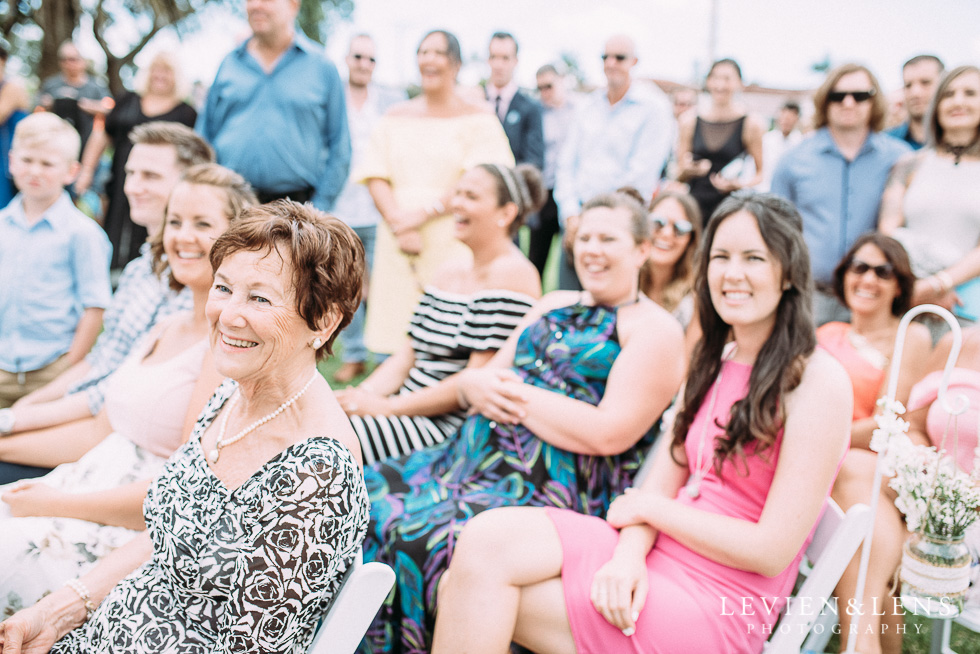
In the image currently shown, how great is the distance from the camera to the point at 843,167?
4141 mm

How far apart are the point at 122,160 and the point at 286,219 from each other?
539 cm

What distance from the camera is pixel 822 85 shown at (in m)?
4.21

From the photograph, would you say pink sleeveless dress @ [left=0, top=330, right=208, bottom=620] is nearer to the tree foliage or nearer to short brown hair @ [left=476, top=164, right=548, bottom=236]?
short brown hair @ [left=476, top=164, right=548, bottom=236]

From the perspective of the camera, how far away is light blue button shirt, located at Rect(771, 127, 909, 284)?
160 inches

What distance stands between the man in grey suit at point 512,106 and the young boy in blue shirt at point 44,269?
11.4ft

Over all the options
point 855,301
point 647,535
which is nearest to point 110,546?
point 647,535

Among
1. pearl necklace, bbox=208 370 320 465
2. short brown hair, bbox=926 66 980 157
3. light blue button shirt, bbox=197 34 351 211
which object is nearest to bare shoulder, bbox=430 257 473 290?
light blue button shirt, bbox=197 34 351 211

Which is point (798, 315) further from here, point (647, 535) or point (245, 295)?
point (245, 295)

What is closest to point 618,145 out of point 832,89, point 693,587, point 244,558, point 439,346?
point 832,89

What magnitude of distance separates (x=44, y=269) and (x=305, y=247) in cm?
268

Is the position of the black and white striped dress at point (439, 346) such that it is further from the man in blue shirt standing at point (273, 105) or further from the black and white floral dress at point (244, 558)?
the man in blue shirt standing at point (273, 105)

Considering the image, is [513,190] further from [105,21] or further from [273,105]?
[105,21]

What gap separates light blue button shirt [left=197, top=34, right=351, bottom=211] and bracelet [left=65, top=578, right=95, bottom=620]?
3.03 m

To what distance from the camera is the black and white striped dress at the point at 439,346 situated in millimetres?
3016
